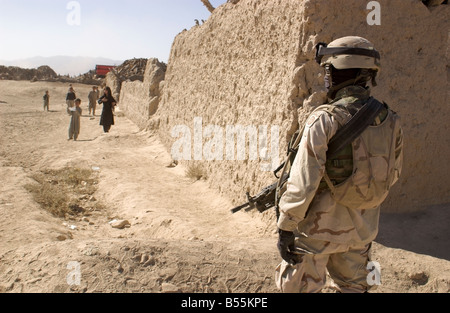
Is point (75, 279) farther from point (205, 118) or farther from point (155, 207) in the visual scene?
point (205, 118)

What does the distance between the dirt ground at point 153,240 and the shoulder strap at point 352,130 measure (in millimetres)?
1399

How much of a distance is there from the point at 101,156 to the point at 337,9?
5.78m

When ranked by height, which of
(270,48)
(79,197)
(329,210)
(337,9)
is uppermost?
(337,9)

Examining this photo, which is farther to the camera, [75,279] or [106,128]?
[106,128]

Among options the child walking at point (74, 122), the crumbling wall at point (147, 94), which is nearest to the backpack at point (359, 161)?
the child walking at point (74, 122)

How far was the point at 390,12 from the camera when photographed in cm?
413

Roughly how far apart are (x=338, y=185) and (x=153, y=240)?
1.77 m

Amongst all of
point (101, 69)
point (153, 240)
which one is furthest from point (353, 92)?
point (101, 69)

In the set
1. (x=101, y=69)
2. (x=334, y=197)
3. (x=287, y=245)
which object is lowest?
(x=287, y=245)

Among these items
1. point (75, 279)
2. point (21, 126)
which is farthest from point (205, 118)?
point (21, 126)

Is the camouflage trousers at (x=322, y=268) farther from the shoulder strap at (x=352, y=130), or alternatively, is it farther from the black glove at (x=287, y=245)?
the shoulder strap at (x=352, y=130)

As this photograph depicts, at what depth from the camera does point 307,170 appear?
2.00 metres

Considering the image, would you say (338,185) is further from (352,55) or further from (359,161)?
(352,55)

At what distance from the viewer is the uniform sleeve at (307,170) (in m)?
1.99
